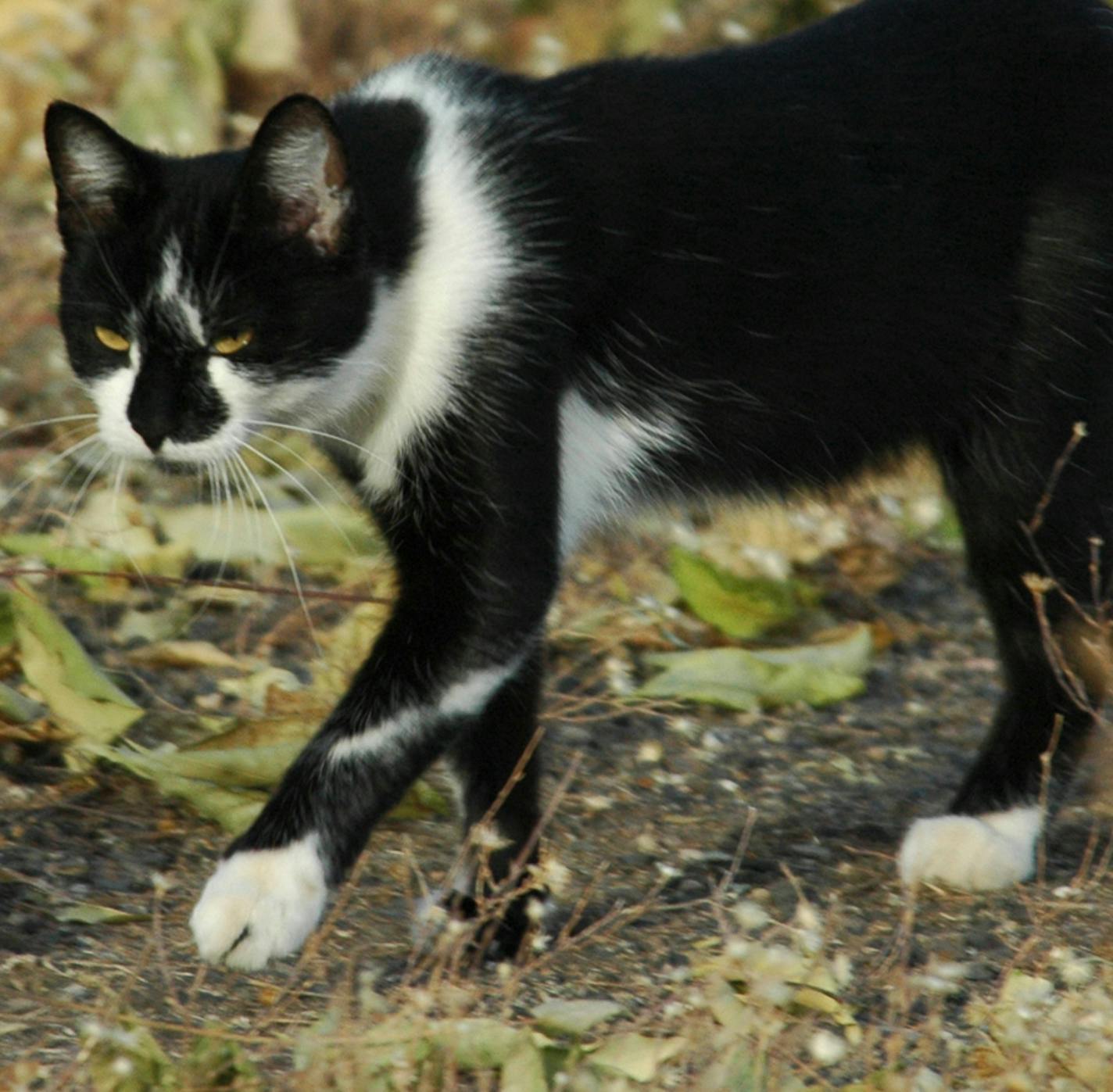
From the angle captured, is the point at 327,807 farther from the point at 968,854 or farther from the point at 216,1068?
the point at 968,854

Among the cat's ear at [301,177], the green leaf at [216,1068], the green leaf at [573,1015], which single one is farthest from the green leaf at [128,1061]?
the cat's ear at [301,177]

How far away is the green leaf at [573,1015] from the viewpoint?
2.07 m

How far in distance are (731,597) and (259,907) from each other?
61.5 inches

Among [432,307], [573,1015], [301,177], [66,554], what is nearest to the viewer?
[573,1015]

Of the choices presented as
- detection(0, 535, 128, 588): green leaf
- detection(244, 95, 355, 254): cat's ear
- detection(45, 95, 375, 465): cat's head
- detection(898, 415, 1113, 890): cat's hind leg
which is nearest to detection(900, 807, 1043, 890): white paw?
detection(898, 415, 1113, 890): cat's hind leg

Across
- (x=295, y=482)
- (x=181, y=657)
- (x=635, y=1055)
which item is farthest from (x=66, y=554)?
(x=635, y=1055)

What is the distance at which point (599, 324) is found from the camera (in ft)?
7.96

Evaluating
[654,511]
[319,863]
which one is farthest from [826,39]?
[319,863]

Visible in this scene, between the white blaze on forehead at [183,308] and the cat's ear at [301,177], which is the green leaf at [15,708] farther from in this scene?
the cat's ear at [301,177]

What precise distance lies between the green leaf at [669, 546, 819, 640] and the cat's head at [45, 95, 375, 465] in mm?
1317

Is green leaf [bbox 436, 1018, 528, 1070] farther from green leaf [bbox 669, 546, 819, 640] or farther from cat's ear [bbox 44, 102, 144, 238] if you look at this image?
green leaf [bbox 669, 546, 819, 640]

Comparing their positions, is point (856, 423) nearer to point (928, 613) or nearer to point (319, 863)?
point (319, 863)

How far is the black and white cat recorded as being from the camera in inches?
88.6

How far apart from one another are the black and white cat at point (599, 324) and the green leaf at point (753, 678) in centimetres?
57
